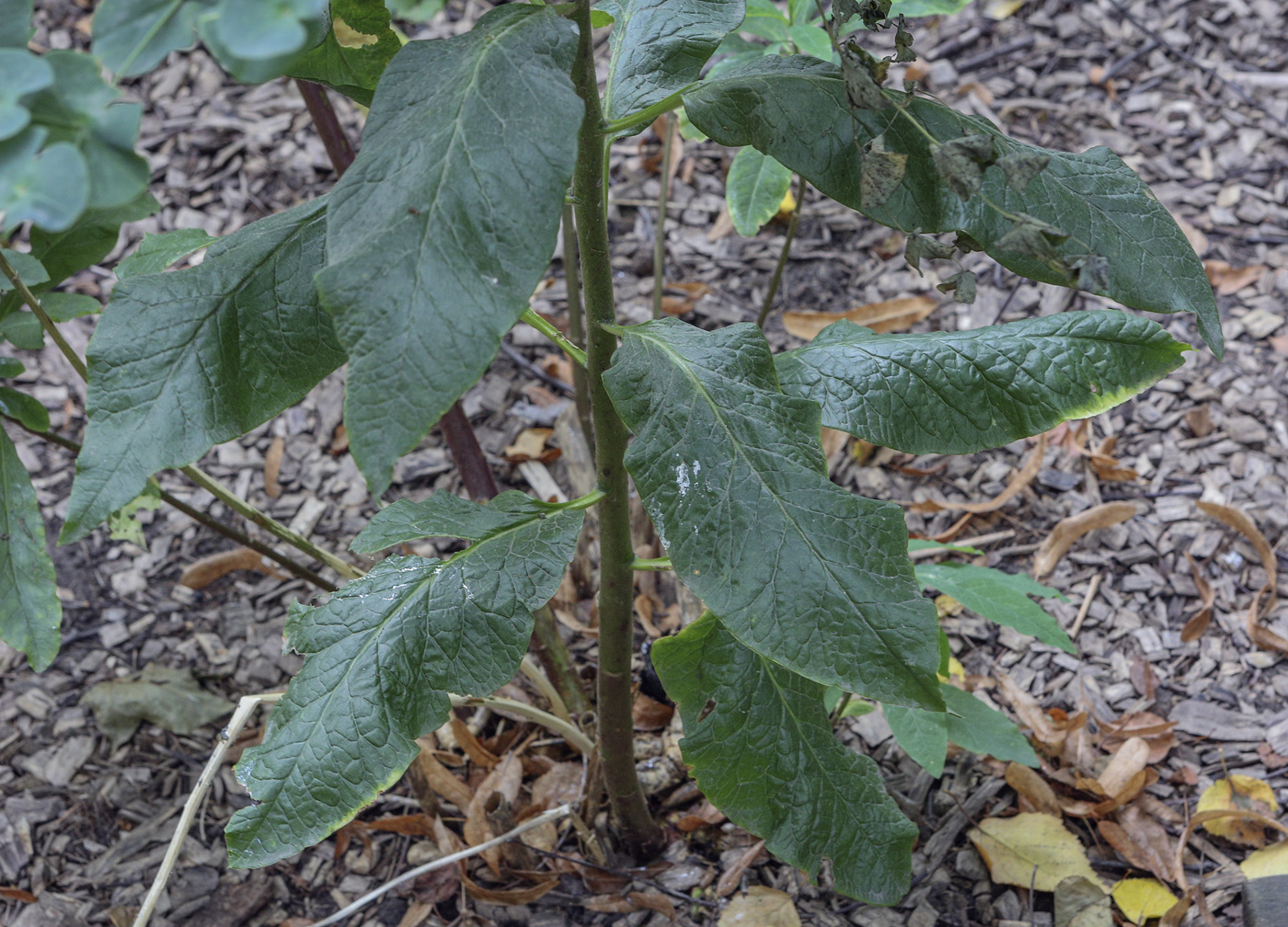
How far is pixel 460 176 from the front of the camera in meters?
0.78

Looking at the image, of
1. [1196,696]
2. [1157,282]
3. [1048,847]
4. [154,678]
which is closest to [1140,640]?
[1196,696]

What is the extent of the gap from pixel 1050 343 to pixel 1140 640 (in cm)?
107

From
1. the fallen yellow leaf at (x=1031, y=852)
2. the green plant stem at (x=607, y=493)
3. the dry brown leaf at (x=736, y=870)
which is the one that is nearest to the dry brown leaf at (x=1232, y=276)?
the fallen yellow leaf at (x=1031, y=852)

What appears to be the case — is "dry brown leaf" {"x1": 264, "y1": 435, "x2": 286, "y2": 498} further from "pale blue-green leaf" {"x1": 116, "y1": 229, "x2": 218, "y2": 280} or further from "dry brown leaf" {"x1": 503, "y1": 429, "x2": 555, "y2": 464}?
"pale blue-green leaf" {"x1": 116, "y1": 229, "x2": 218, "y2": 280}

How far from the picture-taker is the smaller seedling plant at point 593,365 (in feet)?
2.47

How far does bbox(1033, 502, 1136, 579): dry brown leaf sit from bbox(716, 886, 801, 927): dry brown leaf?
2.99 feet

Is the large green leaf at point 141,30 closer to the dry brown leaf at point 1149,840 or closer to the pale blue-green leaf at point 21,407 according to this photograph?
the pale blue-green leaf at point 21,407

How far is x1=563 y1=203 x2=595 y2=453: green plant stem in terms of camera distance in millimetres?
1805

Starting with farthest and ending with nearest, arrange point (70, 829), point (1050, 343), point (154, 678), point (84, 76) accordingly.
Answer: point (154, 678) → point (70, 829) → point (1050, 343) → point (84, 76)

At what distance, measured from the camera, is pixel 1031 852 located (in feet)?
5.23

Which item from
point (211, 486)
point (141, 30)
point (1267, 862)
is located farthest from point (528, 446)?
point (141, 30)

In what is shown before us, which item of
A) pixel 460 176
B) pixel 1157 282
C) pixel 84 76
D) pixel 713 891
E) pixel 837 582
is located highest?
pixel 84 76

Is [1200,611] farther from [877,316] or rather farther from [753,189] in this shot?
[753,189]

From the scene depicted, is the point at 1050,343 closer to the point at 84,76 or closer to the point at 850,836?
the point at 850,836
